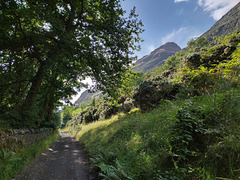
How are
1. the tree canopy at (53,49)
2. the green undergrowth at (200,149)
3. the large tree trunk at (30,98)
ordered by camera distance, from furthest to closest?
the large tree trunk at (30,98)
the tree canopy at (53,49)
the green undergrowth at (200,149)

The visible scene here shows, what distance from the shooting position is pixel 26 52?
29.0ft

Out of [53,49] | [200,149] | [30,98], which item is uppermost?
[53,49]

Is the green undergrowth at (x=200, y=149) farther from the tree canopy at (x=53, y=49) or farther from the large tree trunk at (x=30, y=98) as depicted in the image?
the large tree trunk at (x=30, y=98)

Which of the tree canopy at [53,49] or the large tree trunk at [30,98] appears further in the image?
the large tree trunk at [30,98]

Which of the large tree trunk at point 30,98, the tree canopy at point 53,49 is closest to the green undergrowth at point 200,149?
the tree canopy at point 53,49

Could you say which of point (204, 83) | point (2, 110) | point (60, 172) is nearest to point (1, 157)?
point (60, 172)

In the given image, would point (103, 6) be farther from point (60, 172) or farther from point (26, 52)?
point (60, 172)

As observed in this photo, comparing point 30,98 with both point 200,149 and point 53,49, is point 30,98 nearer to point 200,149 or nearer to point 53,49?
point 53,49

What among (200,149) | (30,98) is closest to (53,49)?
(30,98)

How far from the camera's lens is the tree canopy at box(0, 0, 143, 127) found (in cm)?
671

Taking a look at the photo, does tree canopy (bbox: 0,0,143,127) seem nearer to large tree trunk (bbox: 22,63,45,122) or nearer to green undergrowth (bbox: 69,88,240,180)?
large tree trunk (bbox: 22,63,45,122)

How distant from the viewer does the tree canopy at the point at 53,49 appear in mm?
6707

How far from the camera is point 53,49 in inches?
291

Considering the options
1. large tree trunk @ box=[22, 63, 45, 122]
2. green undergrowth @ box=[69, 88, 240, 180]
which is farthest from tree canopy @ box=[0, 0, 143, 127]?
green undergrowth @ box=[69, 88, 240, 180]
